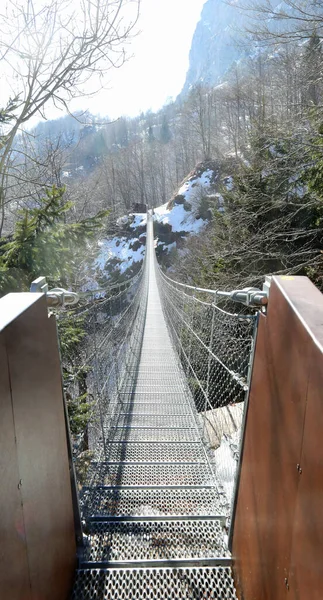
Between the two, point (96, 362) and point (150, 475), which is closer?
point (96, 362)

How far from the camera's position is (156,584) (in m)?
1.02

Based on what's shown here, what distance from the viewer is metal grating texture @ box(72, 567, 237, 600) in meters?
0.98

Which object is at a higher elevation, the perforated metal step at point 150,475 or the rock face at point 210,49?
A: the rock face at point 210,49

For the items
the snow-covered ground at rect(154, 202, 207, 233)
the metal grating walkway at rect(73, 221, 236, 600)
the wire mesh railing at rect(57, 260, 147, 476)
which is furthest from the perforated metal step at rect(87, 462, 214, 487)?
the snow-covered ground at rect(154, 202, 207, 233)

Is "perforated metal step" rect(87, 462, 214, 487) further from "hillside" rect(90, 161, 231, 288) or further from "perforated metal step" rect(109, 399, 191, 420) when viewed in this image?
"hillside" rect(90, 161, 231, 288)

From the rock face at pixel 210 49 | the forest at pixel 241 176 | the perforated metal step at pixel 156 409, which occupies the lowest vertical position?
the perforated metal step at pixel 156 409

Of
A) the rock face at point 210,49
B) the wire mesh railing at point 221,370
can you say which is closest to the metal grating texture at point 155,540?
the wire mesh railing at point 221,370

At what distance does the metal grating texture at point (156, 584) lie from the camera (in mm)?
982

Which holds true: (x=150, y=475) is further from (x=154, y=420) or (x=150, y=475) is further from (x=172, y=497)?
(x=154, y=420)

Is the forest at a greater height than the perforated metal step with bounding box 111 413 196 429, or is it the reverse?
the forest

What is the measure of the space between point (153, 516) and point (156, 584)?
323 mm

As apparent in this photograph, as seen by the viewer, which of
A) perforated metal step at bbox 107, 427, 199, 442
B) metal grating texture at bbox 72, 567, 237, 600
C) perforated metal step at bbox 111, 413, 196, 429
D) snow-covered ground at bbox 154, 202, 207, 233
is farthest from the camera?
snow-covered ground at bbox 154, 202, 207, 233

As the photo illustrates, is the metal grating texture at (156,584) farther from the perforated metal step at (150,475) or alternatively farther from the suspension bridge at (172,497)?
the perforated metal step at (150,475)

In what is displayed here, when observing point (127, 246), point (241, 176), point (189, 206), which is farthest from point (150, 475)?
point (189, 206)
